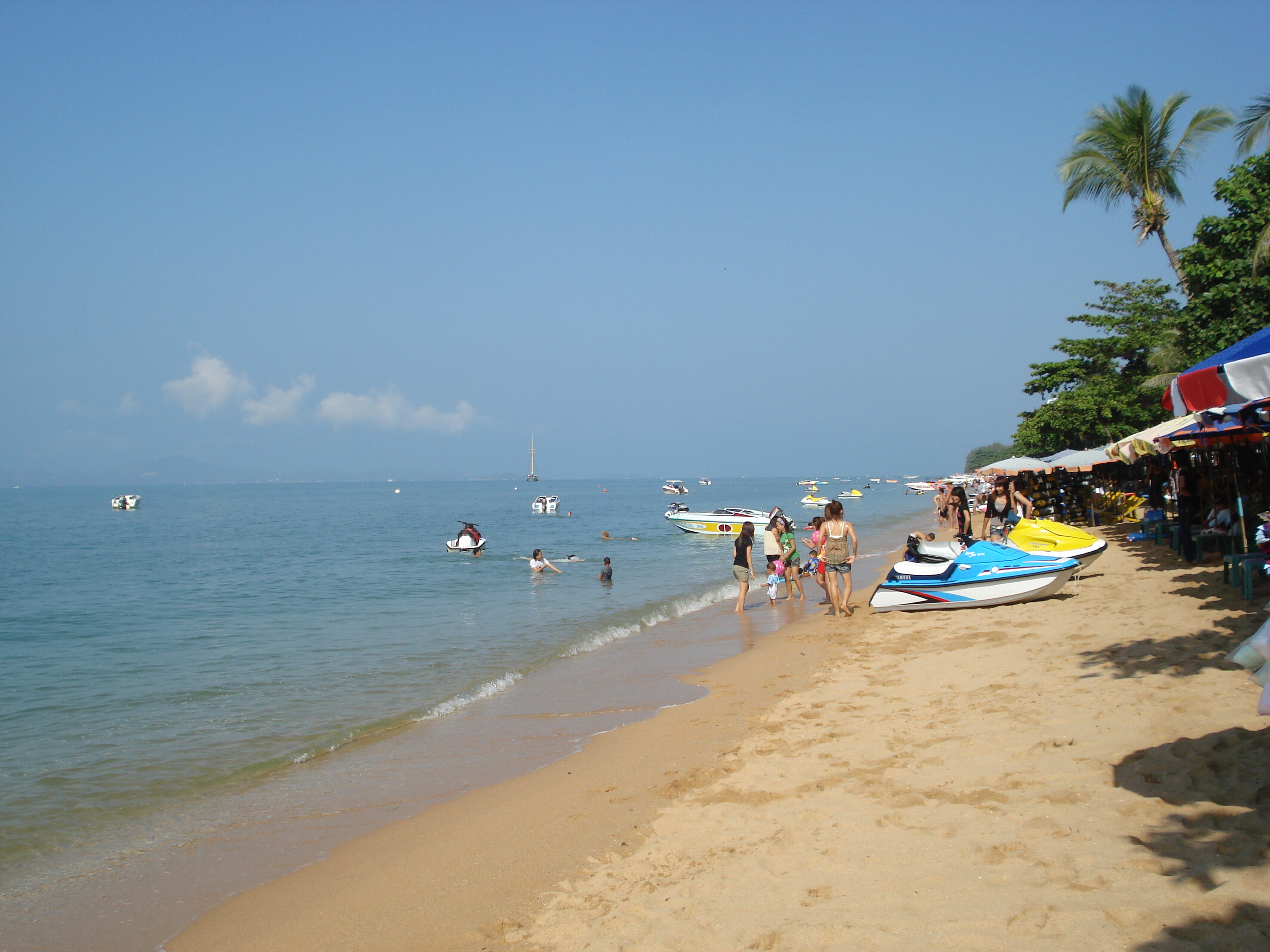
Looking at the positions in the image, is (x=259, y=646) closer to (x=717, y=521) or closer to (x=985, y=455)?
(x=717, y=521)

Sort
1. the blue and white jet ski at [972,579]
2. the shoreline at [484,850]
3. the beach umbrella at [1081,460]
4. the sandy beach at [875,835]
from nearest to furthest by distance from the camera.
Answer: the sandy beach at [875,835], the shoreline at [484,850], the blue and white jet ski at [972,579], the beach umbrella at [1081,460]

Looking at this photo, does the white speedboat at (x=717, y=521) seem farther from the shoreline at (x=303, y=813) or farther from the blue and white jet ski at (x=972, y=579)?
the shoreline at (x=303, y=813)

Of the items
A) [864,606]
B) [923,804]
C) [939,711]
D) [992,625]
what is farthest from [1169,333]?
[923,804]

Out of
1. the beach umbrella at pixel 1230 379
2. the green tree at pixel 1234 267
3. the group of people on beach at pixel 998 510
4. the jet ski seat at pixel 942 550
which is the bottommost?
the jet ski seat at pixel 942 550

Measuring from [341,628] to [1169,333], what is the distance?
91.4 ft

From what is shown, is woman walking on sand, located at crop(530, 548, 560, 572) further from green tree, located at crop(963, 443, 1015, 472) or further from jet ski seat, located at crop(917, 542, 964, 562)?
green tree, located at crop(963, 443, 1015, 472)

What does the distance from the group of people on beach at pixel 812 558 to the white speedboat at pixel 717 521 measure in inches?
776

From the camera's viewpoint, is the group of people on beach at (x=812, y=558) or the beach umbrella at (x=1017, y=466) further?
the beach umbrella at (x=1017, y=466)

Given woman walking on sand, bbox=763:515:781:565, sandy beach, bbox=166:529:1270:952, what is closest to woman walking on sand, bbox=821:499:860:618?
woman walking on sand, bbox=763:515:781:565

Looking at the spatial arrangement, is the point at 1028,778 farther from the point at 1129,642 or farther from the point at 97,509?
the point at 97,509

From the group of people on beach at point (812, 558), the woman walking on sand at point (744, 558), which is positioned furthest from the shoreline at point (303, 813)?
the woman walking on sand at point (744, 558)

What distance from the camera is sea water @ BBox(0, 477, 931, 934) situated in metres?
7.35

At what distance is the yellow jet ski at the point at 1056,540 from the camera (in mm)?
11641

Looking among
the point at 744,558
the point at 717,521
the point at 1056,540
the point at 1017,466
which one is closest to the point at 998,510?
the point at 1056,540
